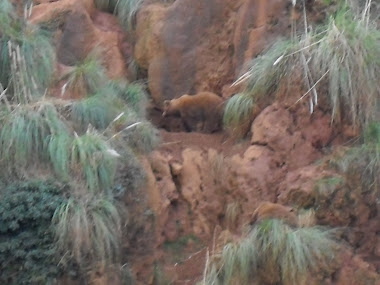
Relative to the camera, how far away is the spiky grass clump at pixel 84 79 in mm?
8406

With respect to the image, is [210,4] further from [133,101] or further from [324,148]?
[324,148]

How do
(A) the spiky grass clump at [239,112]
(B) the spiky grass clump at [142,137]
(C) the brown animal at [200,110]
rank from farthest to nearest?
(C) the brown animal at [200,110] < (A) the spiky grass clump at [239,112] < (B) the spiky grass clump at [142,137]

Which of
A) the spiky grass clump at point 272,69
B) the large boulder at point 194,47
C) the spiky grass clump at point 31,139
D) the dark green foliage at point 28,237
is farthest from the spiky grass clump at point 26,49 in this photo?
the spiky grass clump at point 272,69

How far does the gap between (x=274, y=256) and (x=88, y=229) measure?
4.91 ft

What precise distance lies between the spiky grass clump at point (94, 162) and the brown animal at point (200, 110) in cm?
160

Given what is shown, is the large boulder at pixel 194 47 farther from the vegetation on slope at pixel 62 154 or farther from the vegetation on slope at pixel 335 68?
the vegetation on slope at pixel 335 68

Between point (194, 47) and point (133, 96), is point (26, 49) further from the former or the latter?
point (194, 47)

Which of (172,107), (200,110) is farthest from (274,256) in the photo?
(172,107)

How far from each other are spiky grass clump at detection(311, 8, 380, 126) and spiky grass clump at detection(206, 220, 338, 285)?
1.38 metres

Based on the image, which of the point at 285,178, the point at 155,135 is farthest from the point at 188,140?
the point at 285,178

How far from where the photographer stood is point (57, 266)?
6.64 meters

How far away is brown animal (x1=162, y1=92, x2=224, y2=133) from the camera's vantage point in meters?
8.59

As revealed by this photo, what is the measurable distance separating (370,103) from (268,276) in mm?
1938

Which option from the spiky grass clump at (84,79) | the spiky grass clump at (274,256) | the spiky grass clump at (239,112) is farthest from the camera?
the spiky grass clump at (84,79)
